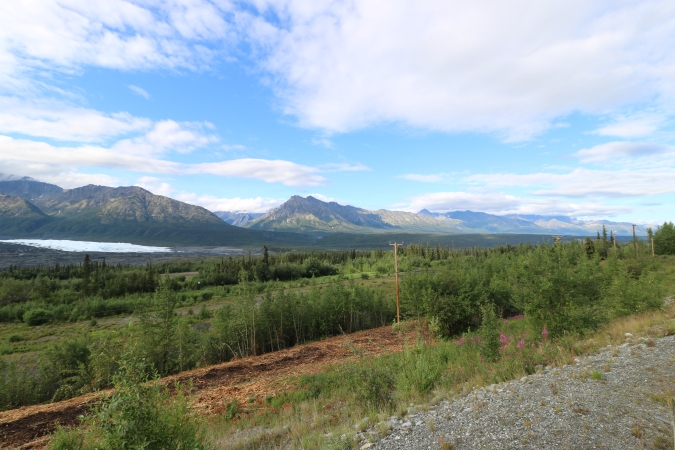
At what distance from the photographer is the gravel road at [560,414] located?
15.9ft

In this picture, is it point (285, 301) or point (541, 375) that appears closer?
point (541, 375)

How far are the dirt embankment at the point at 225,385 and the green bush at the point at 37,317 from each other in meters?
28.5

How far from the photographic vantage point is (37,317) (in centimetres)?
3194

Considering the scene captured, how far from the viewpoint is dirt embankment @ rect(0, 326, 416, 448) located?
28.9ft

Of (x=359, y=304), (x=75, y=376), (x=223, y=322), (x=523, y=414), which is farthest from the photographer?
(x=359, y=304)

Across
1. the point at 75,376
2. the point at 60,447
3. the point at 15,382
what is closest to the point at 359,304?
the point at 75,376

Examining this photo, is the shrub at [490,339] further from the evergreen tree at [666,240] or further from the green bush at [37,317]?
the evergreen tree at [666,240]

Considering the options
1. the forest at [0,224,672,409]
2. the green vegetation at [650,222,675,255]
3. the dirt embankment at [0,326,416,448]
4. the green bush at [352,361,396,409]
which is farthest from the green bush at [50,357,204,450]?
the green vegetation at [650,222,675,255]

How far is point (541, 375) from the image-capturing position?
7707 mm

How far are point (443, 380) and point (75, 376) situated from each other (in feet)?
50.1

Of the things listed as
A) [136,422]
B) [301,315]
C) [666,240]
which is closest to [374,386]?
[136,422]

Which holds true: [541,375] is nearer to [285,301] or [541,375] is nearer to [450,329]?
[450,329]

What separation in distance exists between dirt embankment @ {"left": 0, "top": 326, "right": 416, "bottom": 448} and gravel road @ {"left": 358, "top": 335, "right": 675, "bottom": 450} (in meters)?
2.88

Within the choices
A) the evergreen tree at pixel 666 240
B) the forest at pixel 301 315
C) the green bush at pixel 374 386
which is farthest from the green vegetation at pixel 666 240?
the green bush at pixel 374 386
